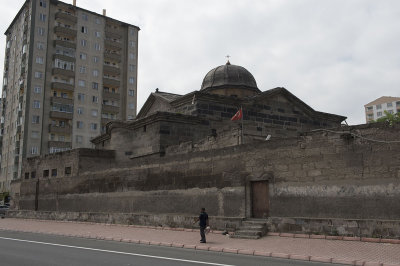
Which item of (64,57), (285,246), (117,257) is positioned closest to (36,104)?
(64,57)

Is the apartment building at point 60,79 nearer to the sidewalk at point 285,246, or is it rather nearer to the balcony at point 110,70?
the balcony at point 110,70

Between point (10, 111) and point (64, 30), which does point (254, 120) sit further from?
point (10, 111)

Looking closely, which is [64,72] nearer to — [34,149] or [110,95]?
[110,95]

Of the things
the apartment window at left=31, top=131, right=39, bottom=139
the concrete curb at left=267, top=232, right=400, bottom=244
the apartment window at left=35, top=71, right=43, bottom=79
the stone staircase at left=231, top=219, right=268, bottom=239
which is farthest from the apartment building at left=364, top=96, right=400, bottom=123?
the concrete curb at left=267, top=232, right=400, bottom=244

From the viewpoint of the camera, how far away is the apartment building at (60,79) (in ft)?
183

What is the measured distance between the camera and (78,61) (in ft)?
197

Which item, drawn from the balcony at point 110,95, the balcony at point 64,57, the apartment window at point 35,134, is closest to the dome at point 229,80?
the apartment window at point 35,134

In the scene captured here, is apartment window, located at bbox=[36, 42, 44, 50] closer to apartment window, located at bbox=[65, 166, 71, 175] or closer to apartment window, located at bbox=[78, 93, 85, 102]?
apartment window, located at bbox=[78, 93, 85, 102]

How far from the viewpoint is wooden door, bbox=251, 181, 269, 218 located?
50.6 feet

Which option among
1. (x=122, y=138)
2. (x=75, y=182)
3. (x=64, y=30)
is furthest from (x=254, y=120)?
(x=64, y=30)

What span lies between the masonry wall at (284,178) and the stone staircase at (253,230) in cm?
54

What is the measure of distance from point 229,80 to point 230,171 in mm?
14136

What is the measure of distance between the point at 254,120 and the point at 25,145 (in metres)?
38.0

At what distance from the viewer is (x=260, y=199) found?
15617 mm
